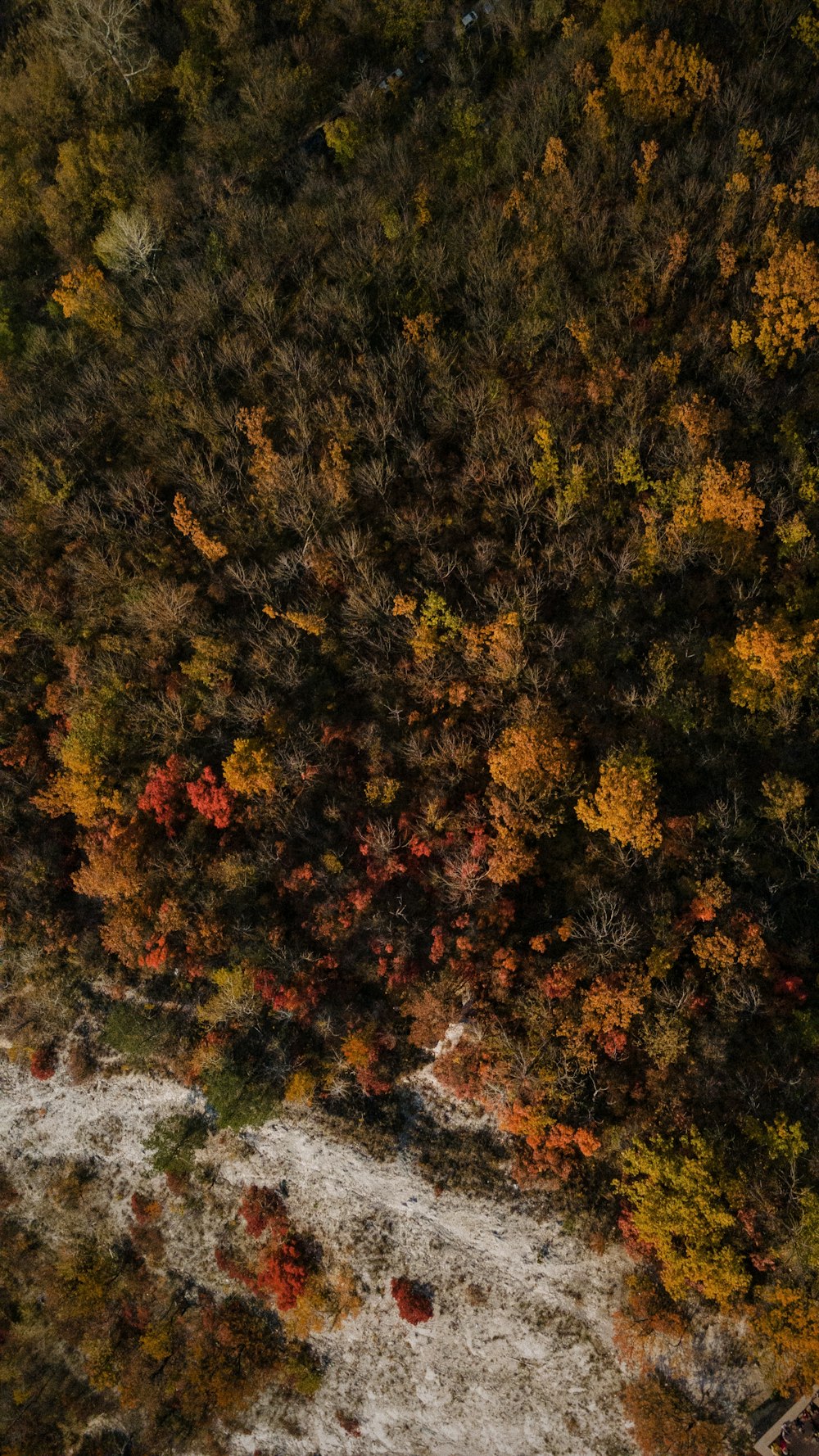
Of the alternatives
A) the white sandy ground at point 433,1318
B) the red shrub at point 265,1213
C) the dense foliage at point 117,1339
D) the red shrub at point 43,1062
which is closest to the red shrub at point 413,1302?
the white sandy ground at point 433,1318

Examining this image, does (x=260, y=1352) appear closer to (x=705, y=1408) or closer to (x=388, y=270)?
(x=705, y=1408)

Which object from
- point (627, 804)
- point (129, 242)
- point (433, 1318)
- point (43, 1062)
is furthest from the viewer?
point (129, 242)

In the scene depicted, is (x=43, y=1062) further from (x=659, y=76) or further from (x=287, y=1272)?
(x=659, y=76)

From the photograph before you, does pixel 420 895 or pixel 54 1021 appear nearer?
pixel 420 895

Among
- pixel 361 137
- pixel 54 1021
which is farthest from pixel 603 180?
pixel 54 1021

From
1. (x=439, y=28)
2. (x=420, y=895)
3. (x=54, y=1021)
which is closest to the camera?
(x=420, y=895)

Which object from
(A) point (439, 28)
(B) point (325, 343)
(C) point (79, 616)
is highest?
(A) point (439, 28)

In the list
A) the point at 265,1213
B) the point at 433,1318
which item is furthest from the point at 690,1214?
the point at 265,1213
